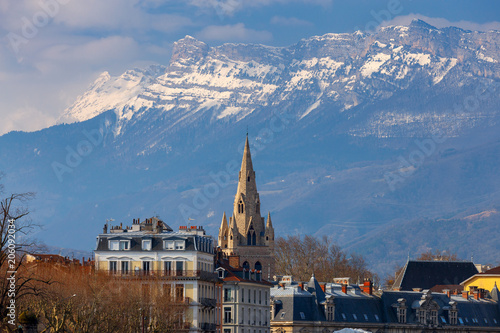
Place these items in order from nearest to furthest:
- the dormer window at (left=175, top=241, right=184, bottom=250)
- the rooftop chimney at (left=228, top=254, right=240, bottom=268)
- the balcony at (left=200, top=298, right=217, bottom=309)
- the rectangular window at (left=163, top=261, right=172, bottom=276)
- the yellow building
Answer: the rectangular window at (left=163, top=261, right=172, bottom=276)
the dormer window at (left=175, top=241, right=184, bottom=250)
the balcony at (left=200, top=298, right=217, bottom=309)
the rooftop chimney at (left=228, top=254, right=240, bottom=268)
the yellow building

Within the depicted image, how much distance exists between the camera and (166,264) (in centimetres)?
Answer: 12738

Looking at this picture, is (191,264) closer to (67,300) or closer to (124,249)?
(124,249)

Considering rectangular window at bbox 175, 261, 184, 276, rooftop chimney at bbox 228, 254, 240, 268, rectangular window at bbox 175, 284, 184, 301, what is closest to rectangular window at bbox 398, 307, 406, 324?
rooftop chimney at bbox 228, 254, 240, 268

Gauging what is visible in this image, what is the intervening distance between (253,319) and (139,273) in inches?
877

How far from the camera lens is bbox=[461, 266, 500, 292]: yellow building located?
187488 mm

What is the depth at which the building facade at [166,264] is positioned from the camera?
126 m

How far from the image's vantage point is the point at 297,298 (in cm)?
15738

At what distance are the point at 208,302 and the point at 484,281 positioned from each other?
71.7 m

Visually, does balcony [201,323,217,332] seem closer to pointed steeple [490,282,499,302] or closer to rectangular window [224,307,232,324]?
rectangular window [224,307,232,324]

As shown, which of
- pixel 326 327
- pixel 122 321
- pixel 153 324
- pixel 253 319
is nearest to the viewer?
pixel 153 324

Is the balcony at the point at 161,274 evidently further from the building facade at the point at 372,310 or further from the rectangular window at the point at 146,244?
the building facade at the point at 372,310

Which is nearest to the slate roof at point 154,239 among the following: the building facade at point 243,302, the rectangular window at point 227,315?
the building facade at point 243,302

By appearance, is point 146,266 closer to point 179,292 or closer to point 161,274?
point 161,274

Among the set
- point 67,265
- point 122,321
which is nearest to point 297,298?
point 67,265
